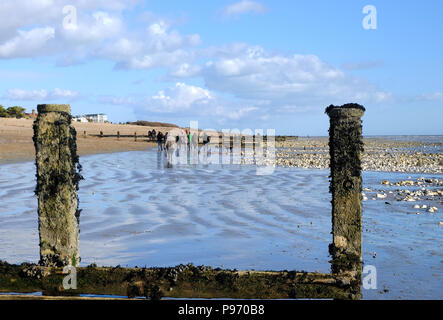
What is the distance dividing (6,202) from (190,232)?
6586 mm

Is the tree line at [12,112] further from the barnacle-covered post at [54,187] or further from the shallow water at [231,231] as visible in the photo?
the barnacle-covered post at [54,187]

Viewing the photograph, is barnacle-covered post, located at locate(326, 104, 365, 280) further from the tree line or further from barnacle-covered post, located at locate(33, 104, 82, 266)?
the tree line

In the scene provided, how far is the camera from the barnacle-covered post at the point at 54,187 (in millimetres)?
6070

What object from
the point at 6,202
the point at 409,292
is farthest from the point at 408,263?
the point at 6,202

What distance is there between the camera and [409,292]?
6.32m

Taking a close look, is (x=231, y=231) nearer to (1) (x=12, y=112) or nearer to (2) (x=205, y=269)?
(2) (x=205, y=269)

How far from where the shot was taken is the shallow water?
763cm

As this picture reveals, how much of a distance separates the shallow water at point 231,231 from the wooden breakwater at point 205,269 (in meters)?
0.90

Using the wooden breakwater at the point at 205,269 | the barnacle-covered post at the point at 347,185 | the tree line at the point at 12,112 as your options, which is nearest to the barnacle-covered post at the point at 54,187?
the wooden breakwater at the point at 205,269

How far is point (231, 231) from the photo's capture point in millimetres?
10203

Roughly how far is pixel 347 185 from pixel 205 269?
197cm

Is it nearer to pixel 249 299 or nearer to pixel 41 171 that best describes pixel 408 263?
pixel 249 299

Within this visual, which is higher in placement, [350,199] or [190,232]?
[350,199]

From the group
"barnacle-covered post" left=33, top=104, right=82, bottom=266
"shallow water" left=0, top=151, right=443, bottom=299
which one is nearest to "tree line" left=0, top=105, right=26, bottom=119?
"shallow water" left=0, top=151, right=443, bottom=299
